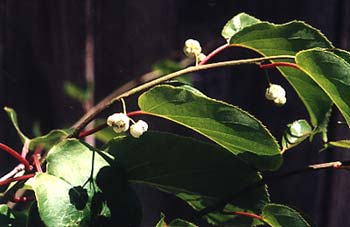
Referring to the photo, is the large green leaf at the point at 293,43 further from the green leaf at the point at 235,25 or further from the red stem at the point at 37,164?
the red stem at the point at 37,164

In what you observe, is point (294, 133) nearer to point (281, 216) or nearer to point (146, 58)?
point (281, 216)

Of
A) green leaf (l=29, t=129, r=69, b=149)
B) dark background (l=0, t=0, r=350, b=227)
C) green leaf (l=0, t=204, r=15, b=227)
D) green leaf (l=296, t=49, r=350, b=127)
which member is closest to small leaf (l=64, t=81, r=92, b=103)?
dark background (l=0, t=0, r=350, b=227)

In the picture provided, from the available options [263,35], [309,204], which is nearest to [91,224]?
[263,35]

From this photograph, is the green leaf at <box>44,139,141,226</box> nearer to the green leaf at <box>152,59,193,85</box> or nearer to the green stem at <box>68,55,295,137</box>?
the green stem at <box>68,55,295,137</box>

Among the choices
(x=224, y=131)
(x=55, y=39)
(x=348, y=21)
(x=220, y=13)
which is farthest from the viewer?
(x=55, y=39)

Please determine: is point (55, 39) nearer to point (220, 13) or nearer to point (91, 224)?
point (220, 13)

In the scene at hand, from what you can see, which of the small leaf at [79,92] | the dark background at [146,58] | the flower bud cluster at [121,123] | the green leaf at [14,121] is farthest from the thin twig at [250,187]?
the small leaf at [79,92]
